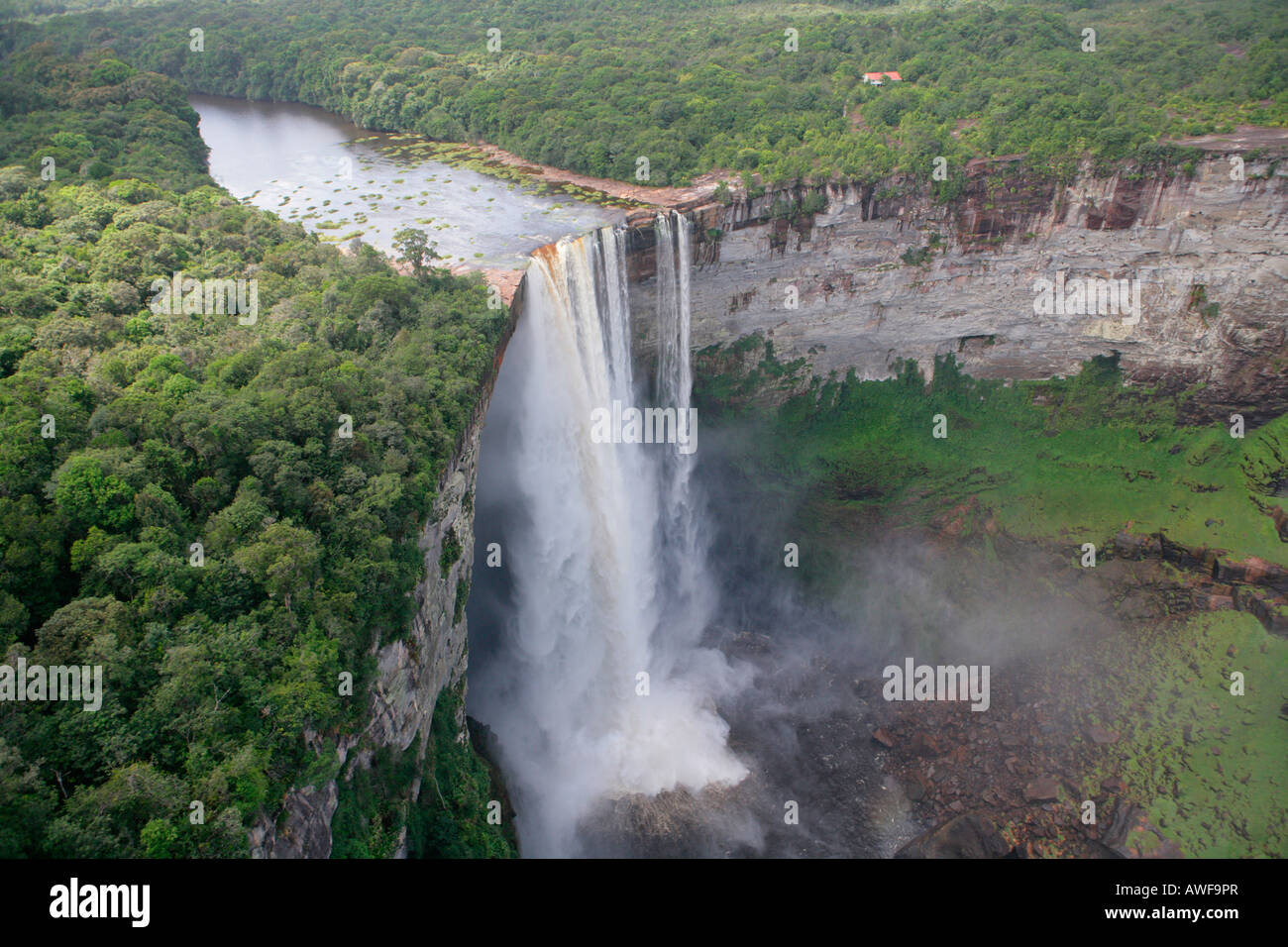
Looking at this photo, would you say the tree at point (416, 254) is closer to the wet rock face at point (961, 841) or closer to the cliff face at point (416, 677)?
the cliff face at point (416, 677)

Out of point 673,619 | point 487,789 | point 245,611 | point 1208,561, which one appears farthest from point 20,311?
point 1208,561

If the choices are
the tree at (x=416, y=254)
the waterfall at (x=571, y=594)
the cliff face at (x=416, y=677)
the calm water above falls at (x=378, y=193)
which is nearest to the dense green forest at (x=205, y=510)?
the tree at (x=416, y=254)

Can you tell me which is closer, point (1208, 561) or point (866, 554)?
point (1208, 561)

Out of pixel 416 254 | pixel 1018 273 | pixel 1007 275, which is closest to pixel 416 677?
pixel 416 254

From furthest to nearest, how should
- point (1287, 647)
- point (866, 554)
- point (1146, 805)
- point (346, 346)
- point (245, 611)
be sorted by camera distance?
point (866, 554), point (1287, 647), point (1146, 805), point (346, 346), point (245, 611)

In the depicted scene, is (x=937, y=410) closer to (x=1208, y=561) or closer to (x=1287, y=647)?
(x=1208, y=561)

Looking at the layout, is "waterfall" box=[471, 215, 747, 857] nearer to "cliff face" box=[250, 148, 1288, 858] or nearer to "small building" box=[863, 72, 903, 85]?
"cliff face" box=[250, 148, 1288, 858]
